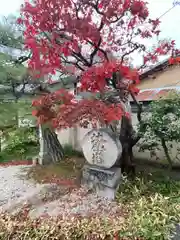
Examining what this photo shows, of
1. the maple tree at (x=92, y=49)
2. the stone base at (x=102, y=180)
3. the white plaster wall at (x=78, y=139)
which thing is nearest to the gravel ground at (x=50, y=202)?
the stone base at (x=102, y=180)

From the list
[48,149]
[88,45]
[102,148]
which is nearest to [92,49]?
[88,45]

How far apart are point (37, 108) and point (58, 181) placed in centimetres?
190

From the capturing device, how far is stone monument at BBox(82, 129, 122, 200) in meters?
4.60

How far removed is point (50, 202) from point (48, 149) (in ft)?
8.35

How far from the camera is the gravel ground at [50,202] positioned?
4.15 metres

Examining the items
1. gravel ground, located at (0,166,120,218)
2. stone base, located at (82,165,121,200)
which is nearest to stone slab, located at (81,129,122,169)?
stone base, located at (82,165,121,200)

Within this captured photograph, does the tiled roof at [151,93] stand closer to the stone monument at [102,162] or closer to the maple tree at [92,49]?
the maple tree at [92,49]

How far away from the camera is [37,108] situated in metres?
5.11

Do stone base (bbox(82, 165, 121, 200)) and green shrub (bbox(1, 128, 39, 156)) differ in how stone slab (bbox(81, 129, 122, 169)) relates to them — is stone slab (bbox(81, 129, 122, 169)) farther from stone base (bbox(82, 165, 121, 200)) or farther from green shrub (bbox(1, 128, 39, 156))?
green shrub (bbox(1, 128, 39, 156))

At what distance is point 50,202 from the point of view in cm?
448

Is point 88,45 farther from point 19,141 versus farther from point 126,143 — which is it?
point 19,141

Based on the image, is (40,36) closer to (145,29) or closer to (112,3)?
(112,3)

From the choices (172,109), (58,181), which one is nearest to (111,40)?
(172,109)

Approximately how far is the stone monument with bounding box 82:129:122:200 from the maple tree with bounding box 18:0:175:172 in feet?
1.41
